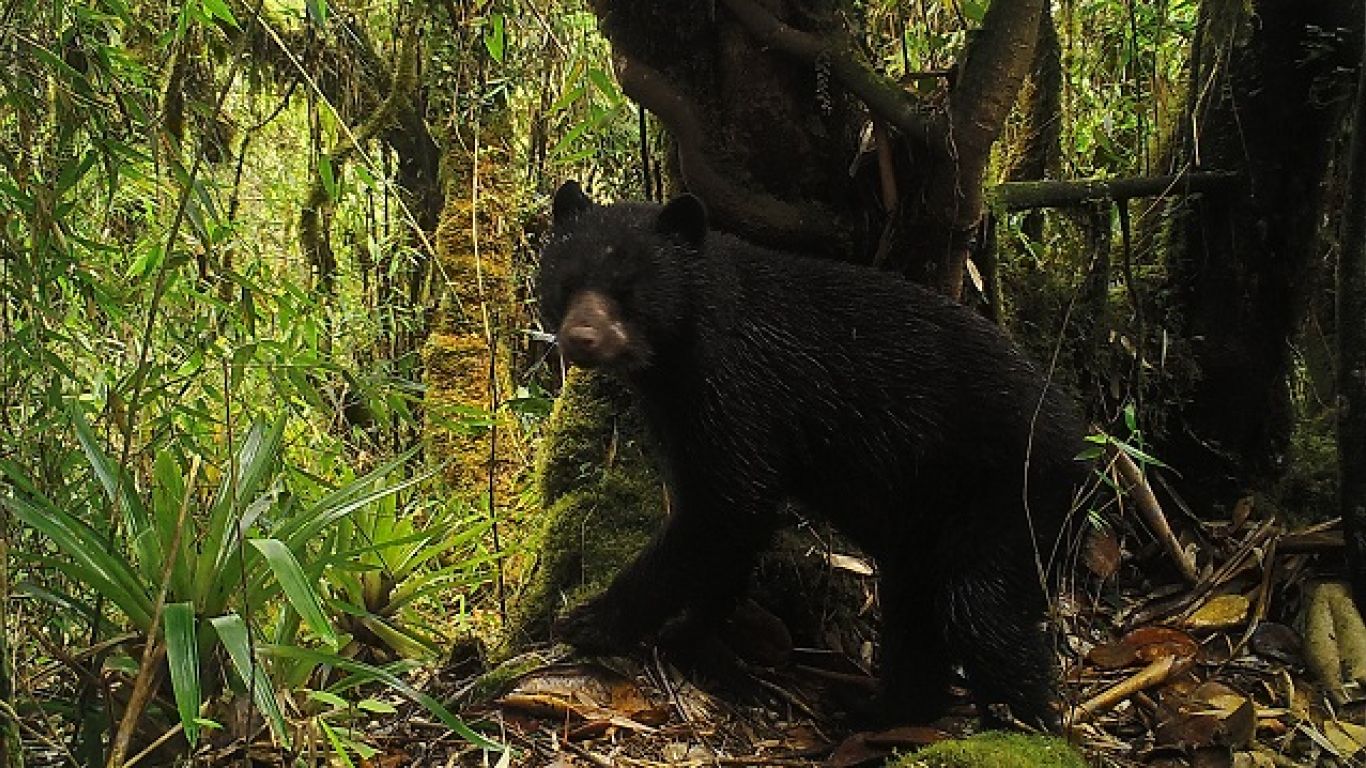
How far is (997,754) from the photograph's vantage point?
346 centimetres

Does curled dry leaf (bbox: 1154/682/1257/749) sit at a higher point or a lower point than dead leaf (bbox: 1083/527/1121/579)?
lower

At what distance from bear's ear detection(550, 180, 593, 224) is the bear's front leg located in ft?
3.59

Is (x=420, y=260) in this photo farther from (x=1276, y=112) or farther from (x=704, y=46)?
(x=1276, y=112)

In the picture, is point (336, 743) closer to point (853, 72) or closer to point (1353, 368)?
point (853, 72)

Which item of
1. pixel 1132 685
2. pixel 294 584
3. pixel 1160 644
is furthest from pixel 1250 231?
pixel 294 584

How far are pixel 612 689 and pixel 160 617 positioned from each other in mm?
1558

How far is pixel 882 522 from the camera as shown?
4.17 metres

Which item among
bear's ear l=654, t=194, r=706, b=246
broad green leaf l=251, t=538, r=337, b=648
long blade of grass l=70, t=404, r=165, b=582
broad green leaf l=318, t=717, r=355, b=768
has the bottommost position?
broad green leaf l=318, t=717, r=355, b=768

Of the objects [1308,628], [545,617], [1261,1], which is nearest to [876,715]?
[545,617]

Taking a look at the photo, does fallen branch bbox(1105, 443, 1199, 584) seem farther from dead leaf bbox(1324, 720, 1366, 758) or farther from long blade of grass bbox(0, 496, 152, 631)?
long blade of grass bbox(0, 496, 152, 631)

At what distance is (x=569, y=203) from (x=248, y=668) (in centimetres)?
224

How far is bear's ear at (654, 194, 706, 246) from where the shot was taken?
4.05m

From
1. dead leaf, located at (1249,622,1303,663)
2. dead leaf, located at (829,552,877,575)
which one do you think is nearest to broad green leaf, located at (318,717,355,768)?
dead leaf, located at (829,552,877,575)

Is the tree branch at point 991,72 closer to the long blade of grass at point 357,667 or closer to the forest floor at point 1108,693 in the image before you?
the forest floor at point 1108,693
